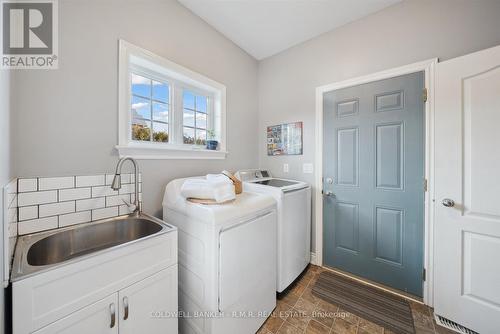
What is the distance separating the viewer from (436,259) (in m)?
1.49

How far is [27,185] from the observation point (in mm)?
1025

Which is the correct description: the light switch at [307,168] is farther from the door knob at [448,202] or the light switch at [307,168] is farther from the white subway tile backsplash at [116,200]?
the white subway tile backsplash at [116,200]

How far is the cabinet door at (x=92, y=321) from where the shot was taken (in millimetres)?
760

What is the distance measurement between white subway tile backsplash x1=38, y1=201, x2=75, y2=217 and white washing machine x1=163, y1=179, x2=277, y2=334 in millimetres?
564

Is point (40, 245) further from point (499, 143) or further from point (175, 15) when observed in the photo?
point (499, 143)

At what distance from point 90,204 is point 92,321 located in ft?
2.27

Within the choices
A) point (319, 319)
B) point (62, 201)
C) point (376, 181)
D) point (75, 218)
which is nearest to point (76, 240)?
point (75, 218)

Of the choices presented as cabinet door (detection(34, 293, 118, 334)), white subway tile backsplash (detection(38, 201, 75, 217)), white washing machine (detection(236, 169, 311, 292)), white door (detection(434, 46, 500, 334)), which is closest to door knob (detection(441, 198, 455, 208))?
white door (detection(434, 46, 500, 334))

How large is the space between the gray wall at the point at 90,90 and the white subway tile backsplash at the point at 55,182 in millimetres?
32

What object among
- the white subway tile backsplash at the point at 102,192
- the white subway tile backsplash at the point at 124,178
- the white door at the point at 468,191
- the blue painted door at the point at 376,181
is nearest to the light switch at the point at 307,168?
the blue painted door at the point at 376,181

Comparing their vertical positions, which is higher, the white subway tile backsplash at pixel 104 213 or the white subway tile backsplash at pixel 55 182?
the white subway tile backsplash at pixel 55 182

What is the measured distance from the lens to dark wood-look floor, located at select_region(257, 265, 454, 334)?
1.38 meters

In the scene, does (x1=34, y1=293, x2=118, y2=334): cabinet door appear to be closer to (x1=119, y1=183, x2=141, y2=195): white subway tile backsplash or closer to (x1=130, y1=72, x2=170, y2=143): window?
(x1=119, y1=183, x2=141, y2=195): white subway tile backsplash

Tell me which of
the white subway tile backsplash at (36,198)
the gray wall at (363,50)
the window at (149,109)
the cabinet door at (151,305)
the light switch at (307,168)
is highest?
the gray wall at (363,50)
